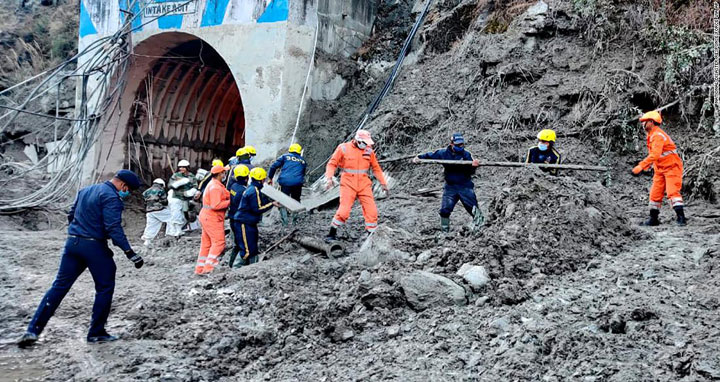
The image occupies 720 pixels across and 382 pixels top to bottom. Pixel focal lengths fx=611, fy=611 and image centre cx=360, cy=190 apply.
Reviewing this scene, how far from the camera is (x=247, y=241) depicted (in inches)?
303

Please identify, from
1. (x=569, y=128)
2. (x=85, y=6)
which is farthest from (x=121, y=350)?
(x=85, y=6)

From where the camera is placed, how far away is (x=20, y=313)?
6230mm

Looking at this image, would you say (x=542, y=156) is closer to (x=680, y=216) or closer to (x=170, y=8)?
(x=680, y=216)

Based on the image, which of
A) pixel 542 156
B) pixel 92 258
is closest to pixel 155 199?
pixel 92 258

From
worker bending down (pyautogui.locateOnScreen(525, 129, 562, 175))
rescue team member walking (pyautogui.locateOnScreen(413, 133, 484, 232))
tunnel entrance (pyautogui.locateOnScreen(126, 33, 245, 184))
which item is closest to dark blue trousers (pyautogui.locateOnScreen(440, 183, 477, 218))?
rescue team member walking (pyautogui.locateOnScreen(413, 133, 484, 232))

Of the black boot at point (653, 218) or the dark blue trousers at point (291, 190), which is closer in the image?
the black boot at point (653, 218)

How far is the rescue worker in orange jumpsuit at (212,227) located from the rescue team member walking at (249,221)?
0.24 metres

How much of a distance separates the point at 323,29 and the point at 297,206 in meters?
4.93

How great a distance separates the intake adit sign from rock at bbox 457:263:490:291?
29.1 feet

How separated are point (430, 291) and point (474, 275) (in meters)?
0.44

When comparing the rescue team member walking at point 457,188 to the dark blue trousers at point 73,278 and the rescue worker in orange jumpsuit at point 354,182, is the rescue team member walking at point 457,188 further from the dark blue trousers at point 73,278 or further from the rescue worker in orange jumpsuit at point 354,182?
the dark blue trousers at point 73,278

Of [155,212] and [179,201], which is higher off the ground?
[179,201]

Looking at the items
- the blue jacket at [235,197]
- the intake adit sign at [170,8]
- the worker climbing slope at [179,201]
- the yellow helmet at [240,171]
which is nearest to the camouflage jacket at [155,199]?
the worker climbing slope at [179,201]

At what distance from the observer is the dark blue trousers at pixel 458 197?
303 inches
